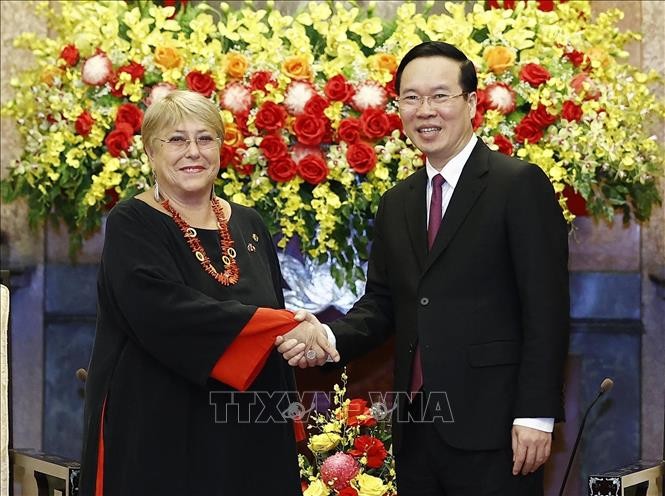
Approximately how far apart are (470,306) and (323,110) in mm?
1057

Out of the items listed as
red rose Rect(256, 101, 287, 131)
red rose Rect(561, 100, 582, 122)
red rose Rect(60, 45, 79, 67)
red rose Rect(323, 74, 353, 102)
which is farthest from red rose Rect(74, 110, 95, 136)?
red rose Rect(561, 100, 582, 122)

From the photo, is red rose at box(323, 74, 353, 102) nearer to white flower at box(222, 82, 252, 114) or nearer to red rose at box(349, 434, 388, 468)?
white flower at box(222, 82, 252, 114)

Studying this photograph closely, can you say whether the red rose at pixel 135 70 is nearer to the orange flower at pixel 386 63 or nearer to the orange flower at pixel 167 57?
the orange flower at pixel 167 57

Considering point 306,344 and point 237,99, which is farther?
point 237,99

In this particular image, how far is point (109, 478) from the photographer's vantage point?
8.03 feet

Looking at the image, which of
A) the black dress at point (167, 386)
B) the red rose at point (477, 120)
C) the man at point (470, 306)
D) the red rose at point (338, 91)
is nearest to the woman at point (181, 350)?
the black dress at point (167, 386)

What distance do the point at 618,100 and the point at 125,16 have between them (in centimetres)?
178

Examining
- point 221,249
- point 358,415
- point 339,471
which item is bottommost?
point 339,471

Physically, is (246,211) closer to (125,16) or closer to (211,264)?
(211,264)

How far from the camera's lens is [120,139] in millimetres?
3354

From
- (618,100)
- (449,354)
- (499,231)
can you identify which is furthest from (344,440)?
(618,100)

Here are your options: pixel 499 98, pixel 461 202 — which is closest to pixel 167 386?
pixel 461 202

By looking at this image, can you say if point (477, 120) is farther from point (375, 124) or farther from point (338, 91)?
point (338, 91)

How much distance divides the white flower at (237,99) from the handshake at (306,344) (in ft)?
2.91
